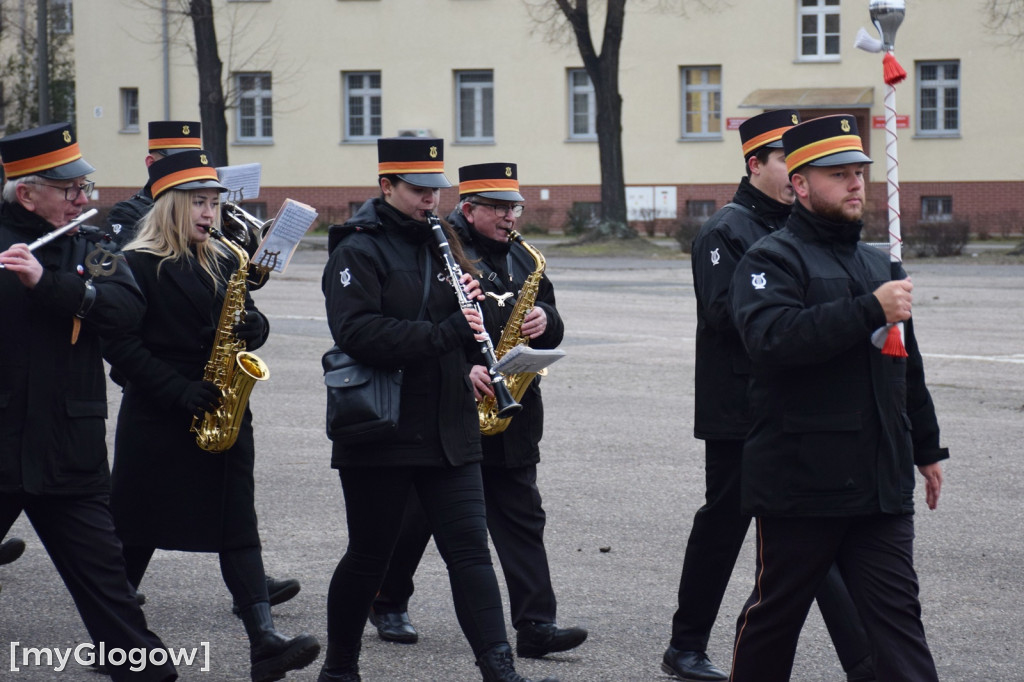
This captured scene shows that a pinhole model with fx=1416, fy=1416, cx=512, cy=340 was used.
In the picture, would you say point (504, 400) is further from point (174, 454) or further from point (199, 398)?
point (174, 454)

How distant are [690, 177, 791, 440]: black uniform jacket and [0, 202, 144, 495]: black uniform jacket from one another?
6.67 ft

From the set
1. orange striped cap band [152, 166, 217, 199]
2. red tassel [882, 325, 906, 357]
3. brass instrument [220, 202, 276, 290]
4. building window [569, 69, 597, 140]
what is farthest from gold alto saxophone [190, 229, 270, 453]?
building window [569, 69, 597, 140]

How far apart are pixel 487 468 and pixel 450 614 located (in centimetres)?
75

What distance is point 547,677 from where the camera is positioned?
16.6 feet

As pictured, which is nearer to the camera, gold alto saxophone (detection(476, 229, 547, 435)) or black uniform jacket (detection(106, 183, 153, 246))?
gold alto saxophone (detection(476, 229, 547, 435))

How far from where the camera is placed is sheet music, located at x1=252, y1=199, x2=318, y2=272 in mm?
5371

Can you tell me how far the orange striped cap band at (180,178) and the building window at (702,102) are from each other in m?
36.0

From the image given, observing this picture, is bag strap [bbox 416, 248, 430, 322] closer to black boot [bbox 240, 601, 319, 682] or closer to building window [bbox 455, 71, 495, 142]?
black boot [bbox 240, 601, 319, 682]

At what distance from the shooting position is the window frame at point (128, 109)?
4600cm

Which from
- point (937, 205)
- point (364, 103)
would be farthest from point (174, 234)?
point (364, 103)

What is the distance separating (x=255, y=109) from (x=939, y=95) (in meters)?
20.8

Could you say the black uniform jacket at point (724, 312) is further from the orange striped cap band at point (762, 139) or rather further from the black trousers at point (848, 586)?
the black trousers at point (848, 586)

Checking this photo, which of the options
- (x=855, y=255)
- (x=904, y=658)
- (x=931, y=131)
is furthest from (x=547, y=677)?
(x=931, y=131)

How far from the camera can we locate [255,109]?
45.1 meters
